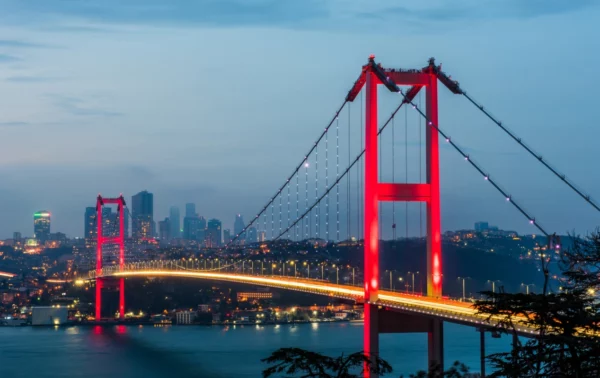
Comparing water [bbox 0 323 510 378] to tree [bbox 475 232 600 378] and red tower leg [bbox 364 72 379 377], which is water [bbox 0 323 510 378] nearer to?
red tower leg [bbox 364 72 379 377]

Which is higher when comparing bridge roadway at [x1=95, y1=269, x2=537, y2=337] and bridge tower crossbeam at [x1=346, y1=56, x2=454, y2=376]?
bridge tower crossbeam at [x1=346, y1=56, x2=454, y2=376]

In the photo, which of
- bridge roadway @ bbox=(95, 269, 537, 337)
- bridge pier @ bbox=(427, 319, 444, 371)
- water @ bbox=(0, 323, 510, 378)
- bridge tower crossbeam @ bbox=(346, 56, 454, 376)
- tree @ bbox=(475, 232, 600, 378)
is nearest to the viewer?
tree @ bbox=(475, 232, 600, 378)

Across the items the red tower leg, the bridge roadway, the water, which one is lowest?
the water

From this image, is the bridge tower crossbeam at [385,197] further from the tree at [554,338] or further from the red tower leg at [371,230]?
the tree at [554,338]

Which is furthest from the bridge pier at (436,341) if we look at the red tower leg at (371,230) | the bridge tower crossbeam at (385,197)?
the red tower leg at (371,230)

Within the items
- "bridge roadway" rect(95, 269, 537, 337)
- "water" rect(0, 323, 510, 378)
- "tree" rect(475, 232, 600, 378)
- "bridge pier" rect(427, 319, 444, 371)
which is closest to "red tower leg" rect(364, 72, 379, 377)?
"bridge roadway" rect(95, 269, 537, 337)

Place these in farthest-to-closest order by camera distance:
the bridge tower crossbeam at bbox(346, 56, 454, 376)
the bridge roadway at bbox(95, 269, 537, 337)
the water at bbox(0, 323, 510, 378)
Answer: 1. the water at bbox(0, 323, 510, 378)
2. the bridge tower crossbeam at bbox(346, 56, 454, 376)
3. the bridge roadway at bbox(95, 269, 537, 337)

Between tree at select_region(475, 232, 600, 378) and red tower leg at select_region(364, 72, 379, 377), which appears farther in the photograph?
red tower leg at select_region(364, 72, 379, 377)

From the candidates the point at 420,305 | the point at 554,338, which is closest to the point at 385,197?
the point at 420,305

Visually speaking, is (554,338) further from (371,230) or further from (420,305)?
(371,230)
